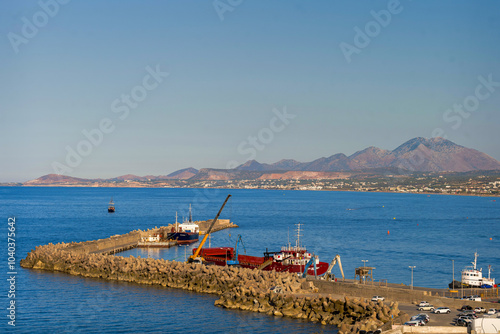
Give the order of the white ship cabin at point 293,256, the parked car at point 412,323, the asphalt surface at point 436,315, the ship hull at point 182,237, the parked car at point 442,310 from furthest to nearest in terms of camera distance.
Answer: the ship hull at point 182,237 → the white ship cabin at point 293,256 → the parked car at point 442,310 → the asphalt surface at point 436,315 → the parked car at point 412,323

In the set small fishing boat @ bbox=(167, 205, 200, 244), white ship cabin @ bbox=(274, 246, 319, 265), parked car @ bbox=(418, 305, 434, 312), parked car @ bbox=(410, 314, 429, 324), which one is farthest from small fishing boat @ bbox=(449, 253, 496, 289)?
small fishing boat @ bbox=(167, 205, 200, 244)

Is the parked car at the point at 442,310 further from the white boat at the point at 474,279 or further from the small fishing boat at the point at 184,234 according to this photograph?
the small fishing boat at the point at 184,234

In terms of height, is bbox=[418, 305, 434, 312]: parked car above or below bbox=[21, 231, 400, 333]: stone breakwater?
above

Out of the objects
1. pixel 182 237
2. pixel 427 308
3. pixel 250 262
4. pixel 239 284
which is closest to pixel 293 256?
pixel 250 262

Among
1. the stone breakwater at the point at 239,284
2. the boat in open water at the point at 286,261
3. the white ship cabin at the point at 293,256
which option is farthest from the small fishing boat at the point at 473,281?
the stone breakwater at the point at 239,284

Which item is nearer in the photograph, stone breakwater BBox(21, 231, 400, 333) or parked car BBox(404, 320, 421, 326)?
parked car BBox(404, 320, 421, 326)

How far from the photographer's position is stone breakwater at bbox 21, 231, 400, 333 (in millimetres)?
36938

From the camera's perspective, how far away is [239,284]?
151 ft

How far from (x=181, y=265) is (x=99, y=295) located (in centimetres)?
877

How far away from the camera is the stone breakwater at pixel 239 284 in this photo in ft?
121

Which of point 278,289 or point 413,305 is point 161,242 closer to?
point 278,289

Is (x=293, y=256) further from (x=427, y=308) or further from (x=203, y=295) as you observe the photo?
(x=427, y=308)

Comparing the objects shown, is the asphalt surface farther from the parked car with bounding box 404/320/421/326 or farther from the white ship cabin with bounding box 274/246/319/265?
the white ship cabin with bounding box 274/246/319/265

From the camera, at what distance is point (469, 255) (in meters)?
78.2
